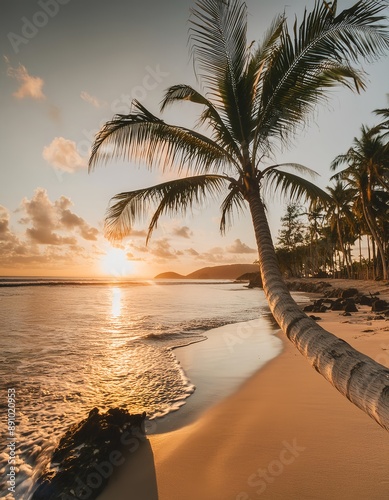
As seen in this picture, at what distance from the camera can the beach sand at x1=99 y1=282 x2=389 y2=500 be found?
2434 millimetres

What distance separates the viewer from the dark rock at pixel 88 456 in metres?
2.57

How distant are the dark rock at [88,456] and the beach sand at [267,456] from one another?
0.14m

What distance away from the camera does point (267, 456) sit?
2.91m

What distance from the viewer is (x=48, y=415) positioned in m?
4.48

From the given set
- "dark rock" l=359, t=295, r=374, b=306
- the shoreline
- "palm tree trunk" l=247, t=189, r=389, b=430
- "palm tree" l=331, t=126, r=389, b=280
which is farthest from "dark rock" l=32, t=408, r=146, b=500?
"palm tree" l=331, t=126, r=389, b=280

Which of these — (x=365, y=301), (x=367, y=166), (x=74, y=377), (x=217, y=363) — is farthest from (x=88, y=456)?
(x=367, y=166)

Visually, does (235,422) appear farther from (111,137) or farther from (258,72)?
(258,72)

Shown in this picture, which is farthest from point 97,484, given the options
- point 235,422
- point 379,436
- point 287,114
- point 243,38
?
point 243,38

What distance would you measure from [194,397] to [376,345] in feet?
15.7

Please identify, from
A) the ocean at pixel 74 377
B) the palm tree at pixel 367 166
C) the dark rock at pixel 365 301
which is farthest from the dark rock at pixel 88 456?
the palm tree at pixel 367 166

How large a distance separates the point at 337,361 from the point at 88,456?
2375mm

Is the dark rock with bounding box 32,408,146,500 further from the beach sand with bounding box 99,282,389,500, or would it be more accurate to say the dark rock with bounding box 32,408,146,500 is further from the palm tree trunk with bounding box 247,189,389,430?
the palm tree trunk with bounding box 247,189,389,430

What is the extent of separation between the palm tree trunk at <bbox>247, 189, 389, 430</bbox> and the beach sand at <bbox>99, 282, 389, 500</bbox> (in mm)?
1020

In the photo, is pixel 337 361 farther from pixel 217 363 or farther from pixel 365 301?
pixel 365 301
